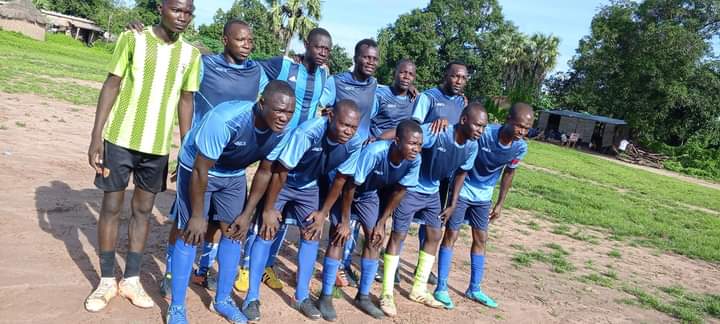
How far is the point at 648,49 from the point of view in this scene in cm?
3112

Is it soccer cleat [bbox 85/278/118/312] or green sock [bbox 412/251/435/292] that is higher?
green sock [bbox 412/251/435/292]

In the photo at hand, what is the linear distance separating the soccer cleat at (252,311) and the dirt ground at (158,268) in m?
0.12

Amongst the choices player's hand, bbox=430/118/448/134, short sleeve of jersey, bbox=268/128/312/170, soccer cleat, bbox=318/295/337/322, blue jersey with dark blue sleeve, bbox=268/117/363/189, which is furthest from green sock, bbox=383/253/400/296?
short sleeve of jersey, bbox=268/128/312/170

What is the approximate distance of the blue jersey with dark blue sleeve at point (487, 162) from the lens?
4875 mm

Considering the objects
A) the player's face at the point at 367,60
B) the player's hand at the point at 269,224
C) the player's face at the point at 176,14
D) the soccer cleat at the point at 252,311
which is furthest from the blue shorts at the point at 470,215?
the player's face at the point at 176,14

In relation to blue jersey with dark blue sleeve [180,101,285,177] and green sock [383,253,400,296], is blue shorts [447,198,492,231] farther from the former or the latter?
blue jersey with dark blue sleeve [180,101,285,177]

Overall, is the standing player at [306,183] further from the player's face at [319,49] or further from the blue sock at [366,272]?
the player's face at [319,49]

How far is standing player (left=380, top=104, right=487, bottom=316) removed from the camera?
174 inches

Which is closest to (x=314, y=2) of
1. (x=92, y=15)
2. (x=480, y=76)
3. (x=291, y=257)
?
(x=480, y=76)

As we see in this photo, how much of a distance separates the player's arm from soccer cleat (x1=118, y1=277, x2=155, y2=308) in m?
0.65

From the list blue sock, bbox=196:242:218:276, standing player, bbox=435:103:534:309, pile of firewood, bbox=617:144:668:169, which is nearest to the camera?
blue sock, bbox=196:242:218:276

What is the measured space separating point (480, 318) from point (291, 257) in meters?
2.03

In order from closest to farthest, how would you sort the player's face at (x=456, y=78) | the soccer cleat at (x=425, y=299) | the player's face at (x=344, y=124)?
1. the player's face at (x=344, y=124)
2. the soccer cleat at (x=425, y=299)
3. the player's face at (x=456, y=78)

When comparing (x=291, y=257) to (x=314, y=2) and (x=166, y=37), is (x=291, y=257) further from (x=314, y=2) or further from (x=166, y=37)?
(x=314, y=2)
